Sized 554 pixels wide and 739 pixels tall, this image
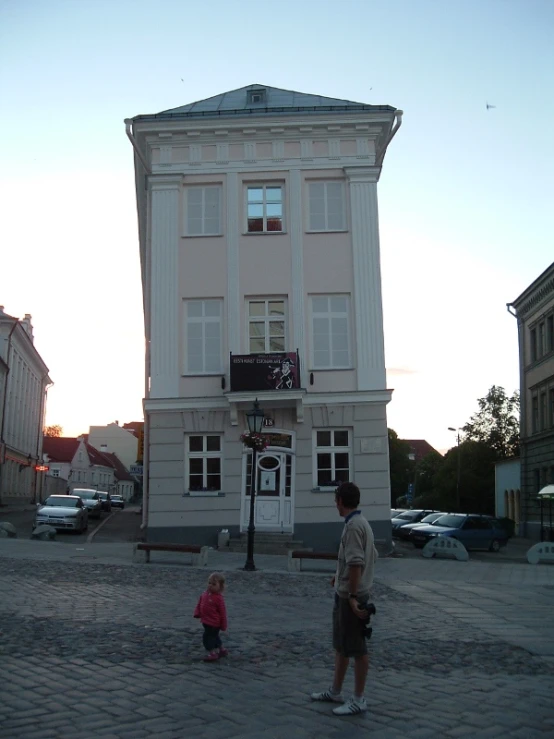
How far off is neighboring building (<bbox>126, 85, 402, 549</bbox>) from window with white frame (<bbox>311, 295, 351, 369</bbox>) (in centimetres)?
3

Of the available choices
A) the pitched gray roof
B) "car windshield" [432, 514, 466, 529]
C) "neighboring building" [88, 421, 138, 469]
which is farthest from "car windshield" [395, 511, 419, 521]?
"neighboring building" [88, 421, 138, 469]

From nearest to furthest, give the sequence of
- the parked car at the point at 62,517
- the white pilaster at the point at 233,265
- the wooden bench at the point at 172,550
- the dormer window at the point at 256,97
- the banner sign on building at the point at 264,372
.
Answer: the wooden bench at the point at 172,550 < the banner sign on building at the point at 264,372 < the white pilaster at the point at 233,265 < the dormer window at the point at 256,97 < the parked car at the point at 62,517

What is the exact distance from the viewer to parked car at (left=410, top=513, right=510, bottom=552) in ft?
101

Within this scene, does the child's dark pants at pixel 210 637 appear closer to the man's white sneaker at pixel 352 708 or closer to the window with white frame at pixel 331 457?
the man's white sneaker at pixel 352 708

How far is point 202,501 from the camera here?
24.2 m

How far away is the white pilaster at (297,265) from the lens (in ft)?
81.2

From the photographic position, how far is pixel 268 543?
2344 cm

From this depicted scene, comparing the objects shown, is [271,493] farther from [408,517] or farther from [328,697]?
[408,517]

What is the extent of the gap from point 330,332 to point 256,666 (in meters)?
17.6

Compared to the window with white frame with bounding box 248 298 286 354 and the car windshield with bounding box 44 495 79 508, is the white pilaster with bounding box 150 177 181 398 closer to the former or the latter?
the window with white frame with bounding box 248 298 286 354

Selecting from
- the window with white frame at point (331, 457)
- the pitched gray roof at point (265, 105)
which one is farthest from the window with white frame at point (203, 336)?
the pitched gray roof at point (265, 105)

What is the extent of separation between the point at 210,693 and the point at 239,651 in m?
1.92

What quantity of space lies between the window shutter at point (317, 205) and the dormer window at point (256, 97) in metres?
4.19

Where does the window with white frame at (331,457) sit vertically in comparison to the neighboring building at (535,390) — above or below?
below
